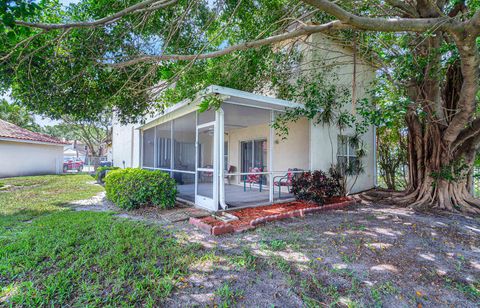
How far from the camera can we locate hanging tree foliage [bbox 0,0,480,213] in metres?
4.43

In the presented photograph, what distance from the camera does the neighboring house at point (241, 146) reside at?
6098mm

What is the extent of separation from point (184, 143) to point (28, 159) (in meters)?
15.7

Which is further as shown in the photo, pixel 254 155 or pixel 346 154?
pixel 254 155

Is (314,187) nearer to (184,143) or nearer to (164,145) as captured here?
(184,143)

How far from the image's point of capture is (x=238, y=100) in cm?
610

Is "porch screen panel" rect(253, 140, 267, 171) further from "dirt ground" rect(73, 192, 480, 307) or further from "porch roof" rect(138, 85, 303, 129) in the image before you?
"dirt ground" rect(73, 192, 480, 307)

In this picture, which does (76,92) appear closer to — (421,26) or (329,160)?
(421,26)

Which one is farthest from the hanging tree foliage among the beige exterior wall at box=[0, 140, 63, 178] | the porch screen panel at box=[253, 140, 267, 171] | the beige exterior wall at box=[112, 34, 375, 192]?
the beige exterior wall at box=[0, 140, 63, 178]

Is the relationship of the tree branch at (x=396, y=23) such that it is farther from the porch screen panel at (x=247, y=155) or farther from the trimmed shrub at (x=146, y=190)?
the porch screen panel at (x=247, y=155)

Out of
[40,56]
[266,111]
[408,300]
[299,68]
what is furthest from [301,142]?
[40,56]

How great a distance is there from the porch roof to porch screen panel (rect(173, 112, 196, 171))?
0.62 meters

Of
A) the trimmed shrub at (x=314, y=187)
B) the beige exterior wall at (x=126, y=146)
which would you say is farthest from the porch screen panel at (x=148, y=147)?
the trimmed shrub at (x=314, y=187)

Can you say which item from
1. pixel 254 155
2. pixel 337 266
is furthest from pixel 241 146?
pixel 337 266

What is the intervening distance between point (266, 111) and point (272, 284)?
5514 mm
